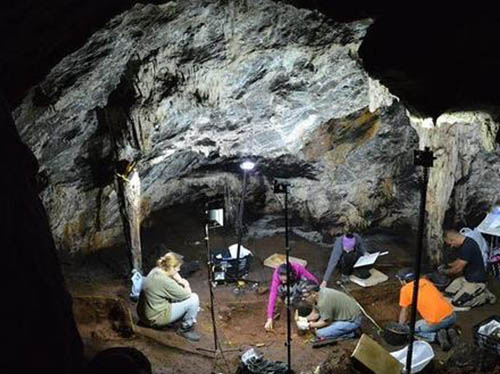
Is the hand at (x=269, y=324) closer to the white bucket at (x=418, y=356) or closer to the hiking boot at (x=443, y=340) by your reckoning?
the white bucket at (x=418, y=356)

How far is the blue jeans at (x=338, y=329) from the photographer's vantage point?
659 cm

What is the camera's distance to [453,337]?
632cm

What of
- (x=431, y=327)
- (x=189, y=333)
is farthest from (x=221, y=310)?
(x=431, y=327)

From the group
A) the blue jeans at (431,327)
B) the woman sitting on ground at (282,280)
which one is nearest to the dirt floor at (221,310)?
the blue jeans at (431,327)

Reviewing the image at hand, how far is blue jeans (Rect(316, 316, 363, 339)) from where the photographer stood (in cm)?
659

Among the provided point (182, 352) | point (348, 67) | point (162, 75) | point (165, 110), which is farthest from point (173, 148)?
point (182, 352)

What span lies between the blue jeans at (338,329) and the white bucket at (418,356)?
2.66ft

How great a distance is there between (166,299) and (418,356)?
10.8 ft

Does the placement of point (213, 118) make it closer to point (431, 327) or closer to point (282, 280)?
point (282, 280)

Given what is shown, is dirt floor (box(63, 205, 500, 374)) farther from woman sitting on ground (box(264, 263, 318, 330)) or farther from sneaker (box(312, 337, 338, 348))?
woman sitting on ground (box(264, 263, 318, 330))

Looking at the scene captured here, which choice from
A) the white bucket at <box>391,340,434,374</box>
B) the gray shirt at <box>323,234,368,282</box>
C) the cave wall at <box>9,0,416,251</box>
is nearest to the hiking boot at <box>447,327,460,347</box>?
the white bucket at <box>391,340,434,374</box>

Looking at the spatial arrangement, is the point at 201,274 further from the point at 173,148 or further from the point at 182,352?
the point at 182,352

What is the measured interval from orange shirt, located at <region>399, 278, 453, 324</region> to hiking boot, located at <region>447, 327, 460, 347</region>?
26 cm

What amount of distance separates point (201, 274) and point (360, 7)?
622 centimetres
